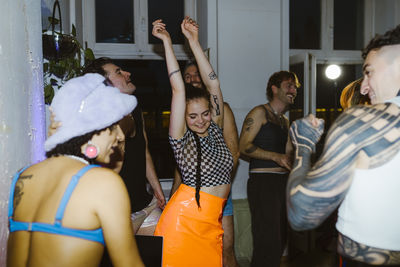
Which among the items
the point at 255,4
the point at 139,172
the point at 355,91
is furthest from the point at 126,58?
the point at 355,91

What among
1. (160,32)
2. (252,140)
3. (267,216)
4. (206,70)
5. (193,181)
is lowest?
(267,216)

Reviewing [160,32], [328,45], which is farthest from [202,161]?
[328,45]

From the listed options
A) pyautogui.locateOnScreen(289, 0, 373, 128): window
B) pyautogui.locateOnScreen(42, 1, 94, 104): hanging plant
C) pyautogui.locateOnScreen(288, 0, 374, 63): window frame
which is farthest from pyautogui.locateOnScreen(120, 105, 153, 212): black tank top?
pyautogui.locateOnScreen(288, 0, 374, 63): window frame

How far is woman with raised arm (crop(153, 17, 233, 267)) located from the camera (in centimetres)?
190

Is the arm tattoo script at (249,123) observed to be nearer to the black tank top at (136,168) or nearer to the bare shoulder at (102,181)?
the black tank top at (136,168)

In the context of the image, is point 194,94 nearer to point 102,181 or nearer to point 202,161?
point 202,161

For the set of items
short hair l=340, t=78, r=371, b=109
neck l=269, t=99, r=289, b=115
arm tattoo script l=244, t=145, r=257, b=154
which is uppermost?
short hair l=340, t=78, r=371, b=109

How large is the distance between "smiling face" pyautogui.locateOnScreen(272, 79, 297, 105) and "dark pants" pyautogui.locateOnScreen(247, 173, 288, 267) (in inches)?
29.0

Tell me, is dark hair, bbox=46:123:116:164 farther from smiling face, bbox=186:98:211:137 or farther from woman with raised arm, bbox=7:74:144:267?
smiling face, bbox=186:98:211:137

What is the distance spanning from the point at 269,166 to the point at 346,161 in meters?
1.98

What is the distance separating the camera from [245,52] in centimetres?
352

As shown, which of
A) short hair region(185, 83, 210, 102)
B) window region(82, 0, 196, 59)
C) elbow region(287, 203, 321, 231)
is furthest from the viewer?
window region(82, 0, 196, 59)

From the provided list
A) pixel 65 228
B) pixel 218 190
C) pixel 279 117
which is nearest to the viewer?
pixel 65 228

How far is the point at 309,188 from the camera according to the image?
1095 mm
